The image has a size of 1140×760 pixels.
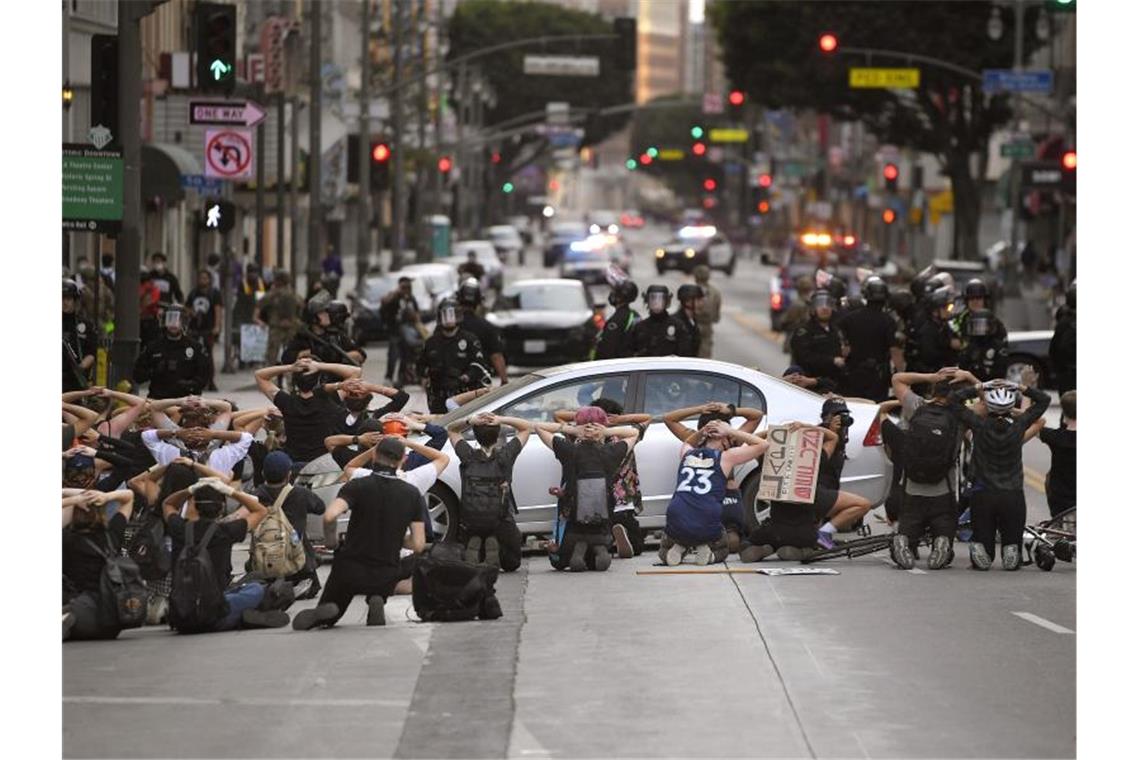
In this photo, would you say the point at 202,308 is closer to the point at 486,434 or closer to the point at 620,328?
the point at 620,328

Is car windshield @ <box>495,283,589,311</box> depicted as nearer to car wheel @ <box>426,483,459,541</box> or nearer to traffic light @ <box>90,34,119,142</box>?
traffic light @ <box>90,34,119,142</box>

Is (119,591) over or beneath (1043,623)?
over

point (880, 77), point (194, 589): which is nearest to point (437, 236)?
point (880, 77)

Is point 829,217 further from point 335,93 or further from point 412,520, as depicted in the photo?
point 412,520

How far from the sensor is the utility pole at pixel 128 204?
25141 millimetres

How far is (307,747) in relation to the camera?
1133 centimetres

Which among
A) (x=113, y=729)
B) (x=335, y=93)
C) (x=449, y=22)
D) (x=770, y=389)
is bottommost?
(x=113, y=729)

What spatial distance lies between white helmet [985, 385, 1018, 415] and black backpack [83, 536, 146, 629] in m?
6.23

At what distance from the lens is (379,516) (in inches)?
584

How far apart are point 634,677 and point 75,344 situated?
13317 mm

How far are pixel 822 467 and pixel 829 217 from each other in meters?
119

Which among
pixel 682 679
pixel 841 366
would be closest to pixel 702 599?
pixel 682 679

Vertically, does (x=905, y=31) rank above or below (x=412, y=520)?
above

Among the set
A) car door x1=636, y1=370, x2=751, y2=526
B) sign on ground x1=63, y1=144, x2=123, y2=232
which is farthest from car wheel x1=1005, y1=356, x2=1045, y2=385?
car door x1=636, y1=370, x2=751, y2=526
